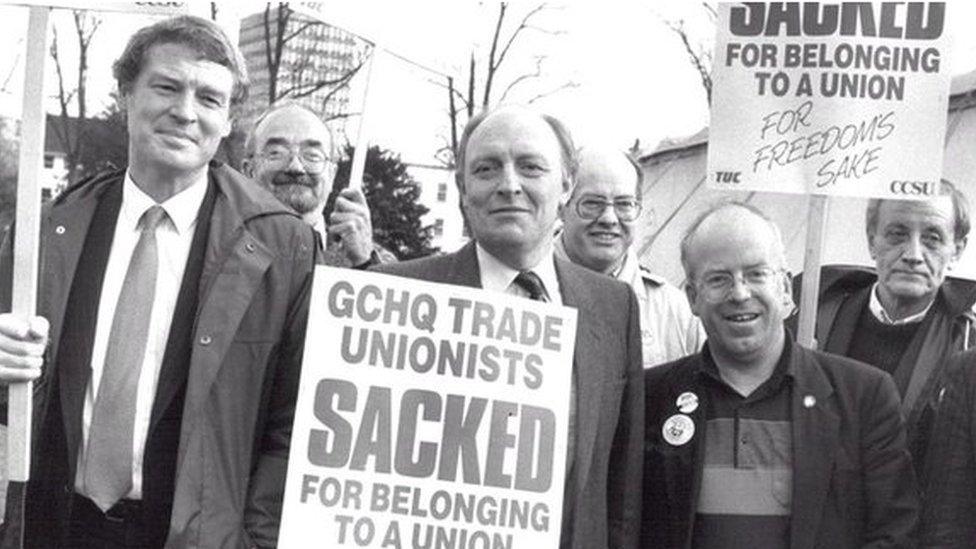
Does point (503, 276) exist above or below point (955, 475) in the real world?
above

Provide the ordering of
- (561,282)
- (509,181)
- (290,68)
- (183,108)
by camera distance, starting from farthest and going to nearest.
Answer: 1. (290,68)
2. (561,282)
3. (509,181)
4. (183,108)

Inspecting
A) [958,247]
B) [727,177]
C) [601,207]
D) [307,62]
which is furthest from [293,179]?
[307,62]

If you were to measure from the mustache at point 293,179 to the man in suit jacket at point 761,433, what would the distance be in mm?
1573

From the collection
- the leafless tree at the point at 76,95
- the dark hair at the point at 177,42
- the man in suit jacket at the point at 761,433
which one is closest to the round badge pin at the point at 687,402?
the man in suit jacket at the point at 761,433

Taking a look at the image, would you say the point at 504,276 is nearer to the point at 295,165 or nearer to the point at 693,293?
the point at 693,293

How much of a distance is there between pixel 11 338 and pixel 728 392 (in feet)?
5.84

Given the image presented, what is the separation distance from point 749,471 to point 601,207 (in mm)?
1492

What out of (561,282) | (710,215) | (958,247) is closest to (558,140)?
(561,282)

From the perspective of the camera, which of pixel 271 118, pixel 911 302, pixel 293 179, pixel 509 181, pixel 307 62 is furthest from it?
pixel 307 62

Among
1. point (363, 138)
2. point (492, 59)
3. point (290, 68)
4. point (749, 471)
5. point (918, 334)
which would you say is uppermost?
point (492, 59)

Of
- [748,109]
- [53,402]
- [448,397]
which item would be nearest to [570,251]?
[748,109]

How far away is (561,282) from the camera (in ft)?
11.3

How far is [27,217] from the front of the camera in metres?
3.11

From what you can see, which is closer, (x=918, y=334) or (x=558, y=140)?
(x=558, y=140)
